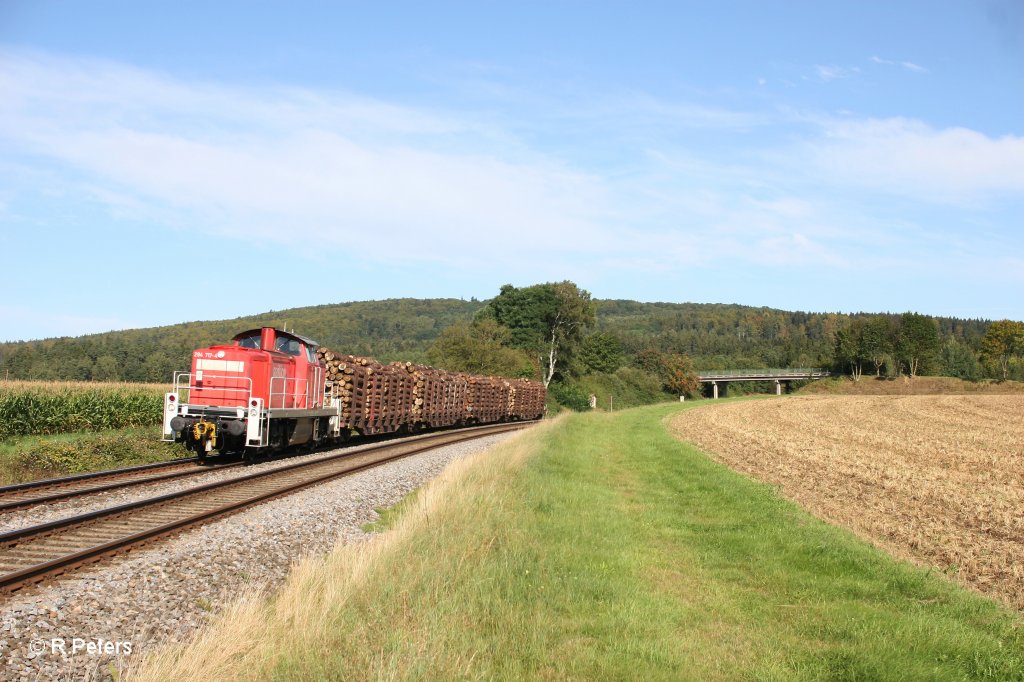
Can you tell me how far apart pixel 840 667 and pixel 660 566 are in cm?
377

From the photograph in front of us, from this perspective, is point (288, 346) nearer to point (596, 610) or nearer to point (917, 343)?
point (596, 610)

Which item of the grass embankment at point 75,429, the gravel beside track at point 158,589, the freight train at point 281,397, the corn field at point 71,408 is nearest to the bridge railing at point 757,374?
the freight train at point 281,397

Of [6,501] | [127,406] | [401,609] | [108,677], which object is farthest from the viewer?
[127,406]

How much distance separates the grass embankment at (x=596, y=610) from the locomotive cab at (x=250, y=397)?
8069 millimetres

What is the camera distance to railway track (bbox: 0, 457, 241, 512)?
39.8 ft

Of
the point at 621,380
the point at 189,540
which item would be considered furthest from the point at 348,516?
the point at 621,380

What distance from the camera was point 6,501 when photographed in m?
12.1

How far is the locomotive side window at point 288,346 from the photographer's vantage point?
2158cm

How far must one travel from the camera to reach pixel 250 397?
61.8 feet

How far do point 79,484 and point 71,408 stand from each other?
12830mm

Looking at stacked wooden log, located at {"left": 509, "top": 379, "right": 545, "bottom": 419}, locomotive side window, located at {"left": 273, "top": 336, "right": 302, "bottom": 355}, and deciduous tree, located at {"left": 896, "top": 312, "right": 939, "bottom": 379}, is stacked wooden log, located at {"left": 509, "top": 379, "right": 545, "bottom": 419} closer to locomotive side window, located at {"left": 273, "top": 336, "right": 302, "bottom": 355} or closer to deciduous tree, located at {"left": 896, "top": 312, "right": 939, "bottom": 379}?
locomotive side window, located at {"left": 273, "top": 336, "right": 302, "bottom": 355}

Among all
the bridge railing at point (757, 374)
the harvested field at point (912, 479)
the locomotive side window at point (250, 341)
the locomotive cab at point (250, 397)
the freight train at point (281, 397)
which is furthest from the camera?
the bridge railing at point (757, 374)

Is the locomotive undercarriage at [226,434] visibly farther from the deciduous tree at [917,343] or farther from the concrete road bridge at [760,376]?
the deciduous tree at [917,343]

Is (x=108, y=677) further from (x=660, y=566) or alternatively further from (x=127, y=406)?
(x=127, y=406)
